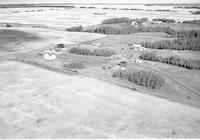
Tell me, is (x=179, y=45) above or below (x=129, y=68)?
above

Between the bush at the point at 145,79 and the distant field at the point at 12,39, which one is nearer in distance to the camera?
the bush at the point at 145,79

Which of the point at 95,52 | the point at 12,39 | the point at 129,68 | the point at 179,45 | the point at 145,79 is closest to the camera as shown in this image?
the point at 145,79

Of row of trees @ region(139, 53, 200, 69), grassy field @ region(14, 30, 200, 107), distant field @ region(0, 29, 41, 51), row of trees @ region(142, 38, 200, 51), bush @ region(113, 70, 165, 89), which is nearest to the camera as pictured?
grassy field @ region(14, 30, 200, 107)

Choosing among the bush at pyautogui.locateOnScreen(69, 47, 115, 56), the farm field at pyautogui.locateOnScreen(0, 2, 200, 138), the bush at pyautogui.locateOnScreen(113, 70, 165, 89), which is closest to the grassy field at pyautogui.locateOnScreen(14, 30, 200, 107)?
the farm field at pyautogui.locateOnScreen(0, 2, 200, 138)

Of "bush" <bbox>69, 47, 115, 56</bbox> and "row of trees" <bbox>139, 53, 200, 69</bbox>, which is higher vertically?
"bush" <bbox>69, 47, 115, 56</bbox>

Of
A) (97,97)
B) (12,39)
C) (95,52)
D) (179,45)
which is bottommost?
(97,97)

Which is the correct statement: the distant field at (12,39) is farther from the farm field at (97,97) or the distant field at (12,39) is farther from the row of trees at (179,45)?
the row of trees at (179,45)

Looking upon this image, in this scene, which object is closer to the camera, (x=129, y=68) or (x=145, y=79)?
(x=145, y=79)

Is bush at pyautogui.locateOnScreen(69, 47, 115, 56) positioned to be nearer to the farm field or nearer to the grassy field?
the farm field

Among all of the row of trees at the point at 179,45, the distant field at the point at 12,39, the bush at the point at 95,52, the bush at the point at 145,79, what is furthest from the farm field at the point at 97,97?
the distant field at the point at 12,39

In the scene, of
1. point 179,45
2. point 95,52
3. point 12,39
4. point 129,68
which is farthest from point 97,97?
point 12,39

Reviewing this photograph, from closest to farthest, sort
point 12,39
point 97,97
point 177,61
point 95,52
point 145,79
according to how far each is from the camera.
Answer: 1. point 97,97
2. point 145,79
3. point 177,61
4. point 95,52
5. point 12,39

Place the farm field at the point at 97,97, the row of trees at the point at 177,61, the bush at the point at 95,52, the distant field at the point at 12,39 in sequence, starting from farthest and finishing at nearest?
the distant field at the point at 12,39 → the bush at the point at 95,52 → the row of trees at the point at 177,61 → the farm field at the point at 97,97

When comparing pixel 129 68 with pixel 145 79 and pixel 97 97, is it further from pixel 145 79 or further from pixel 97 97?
pixel 97 97
